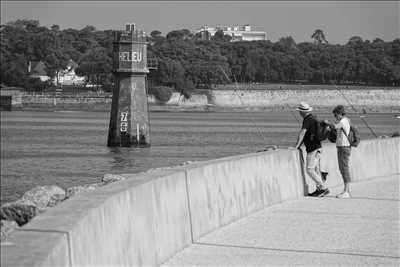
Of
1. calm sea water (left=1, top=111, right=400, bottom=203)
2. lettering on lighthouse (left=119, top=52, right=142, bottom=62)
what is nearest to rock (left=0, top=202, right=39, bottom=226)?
calm sea water (left=1, top=111, right=400, bottom=203)

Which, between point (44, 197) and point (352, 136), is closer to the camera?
point (44, 197)

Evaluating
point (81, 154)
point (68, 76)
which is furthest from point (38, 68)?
point (81, 154)

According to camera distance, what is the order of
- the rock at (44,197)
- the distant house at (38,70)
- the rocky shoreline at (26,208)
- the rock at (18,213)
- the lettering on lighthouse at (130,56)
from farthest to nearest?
1. the distant house at (38,70)
2. the lettering on lighthouse at (130,56)
3. the rock at (44,197)
4. the rock at (18,213)
5. the rocky shoreline at (26,208)

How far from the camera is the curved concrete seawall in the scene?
6430 millimetres

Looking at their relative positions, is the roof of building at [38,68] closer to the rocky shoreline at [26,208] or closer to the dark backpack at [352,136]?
the dark backpack at [352,136]

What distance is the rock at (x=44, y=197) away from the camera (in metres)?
9.83

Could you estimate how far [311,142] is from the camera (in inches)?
566

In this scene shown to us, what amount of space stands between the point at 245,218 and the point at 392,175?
23.4 ft

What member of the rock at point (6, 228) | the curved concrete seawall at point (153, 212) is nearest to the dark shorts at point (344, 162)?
the curved concrete seawall at point (153, 212)

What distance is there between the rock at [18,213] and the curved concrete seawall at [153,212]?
0.47m

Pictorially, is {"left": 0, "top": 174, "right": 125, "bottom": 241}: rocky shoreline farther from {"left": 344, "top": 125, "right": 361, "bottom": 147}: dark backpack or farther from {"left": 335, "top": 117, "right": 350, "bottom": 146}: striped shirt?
{"left": 344, "top": 125, "right": 361, "bottom": 147}: dark backpack

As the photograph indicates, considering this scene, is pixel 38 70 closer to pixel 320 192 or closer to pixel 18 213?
pixel 320 192

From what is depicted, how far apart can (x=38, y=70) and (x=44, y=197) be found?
7077 inches

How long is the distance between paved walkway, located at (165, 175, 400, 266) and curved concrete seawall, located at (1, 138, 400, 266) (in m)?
0.18
